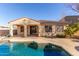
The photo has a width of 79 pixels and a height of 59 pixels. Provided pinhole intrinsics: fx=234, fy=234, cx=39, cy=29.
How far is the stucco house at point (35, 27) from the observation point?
3.31m

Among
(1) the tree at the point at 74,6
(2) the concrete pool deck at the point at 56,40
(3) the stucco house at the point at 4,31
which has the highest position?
(1) the tree at the point at 74,6

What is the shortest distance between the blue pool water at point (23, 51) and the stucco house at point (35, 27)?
0.61 ft

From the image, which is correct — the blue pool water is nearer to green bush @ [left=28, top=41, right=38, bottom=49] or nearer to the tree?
green bush @ [left=28, top=41, right=38, bottom=49]

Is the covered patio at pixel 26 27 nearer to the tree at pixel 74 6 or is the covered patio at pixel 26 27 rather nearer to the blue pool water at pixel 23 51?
the blue pool water at pixel 23 51

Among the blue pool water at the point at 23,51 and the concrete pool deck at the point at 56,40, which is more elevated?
the concrete pool deck at the point at 56,40

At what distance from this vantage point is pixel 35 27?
332 centimetres

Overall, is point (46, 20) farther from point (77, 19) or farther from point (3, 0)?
point (3, 0)

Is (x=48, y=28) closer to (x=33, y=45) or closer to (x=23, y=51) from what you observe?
(x=33, y=45)

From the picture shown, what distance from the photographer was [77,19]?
3.30 metres

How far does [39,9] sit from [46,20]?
187mm

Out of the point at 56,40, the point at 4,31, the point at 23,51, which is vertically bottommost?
the point at 23,51

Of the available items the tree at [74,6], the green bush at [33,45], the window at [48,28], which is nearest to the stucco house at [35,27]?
the window at [48,28]

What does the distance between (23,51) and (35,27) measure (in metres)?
0.38

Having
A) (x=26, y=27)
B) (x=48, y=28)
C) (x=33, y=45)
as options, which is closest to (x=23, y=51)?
(x=33, y=45)
